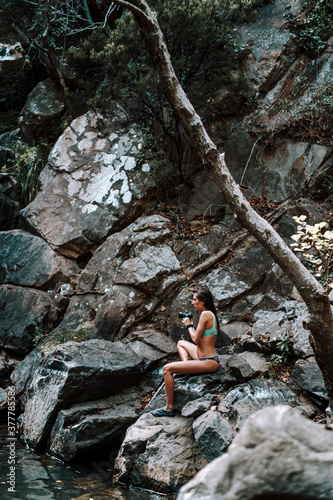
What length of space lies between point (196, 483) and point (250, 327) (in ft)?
15.8

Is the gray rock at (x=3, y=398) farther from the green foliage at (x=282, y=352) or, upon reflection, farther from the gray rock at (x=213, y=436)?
the green foliage at (x=282, y=352)

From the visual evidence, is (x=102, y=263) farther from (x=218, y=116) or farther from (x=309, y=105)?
(x=309, y=105)

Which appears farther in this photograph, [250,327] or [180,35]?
[180,35]

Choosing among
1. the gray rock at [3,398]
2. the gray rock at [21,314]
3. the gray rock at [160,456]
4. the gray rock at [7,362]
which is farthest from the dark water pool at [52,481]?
the gray rock at [21,314]

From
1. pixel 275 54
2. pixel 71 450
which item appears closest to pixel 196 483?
pixel 71 450

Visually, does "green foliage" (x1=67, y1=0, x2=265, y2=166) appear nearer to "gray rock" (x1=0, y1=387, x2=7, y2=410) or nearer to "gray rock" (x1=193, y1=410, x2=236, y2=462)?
"gray rock" (x1=0, y1=387, x2=7, y2=410)

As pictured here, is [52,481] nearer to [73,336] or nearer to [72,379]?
[72,379]

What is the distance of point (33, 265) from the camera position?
8.37 metres

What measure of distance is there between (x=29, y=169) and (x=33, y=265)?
2.84 m

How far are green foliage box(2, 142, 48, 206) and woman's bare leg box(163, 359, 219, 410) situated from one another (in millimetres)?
6683

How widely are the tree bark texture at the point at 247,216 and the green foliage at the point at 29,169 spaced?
18.7 feet

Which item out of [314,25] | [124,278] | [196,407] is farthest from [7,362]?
[314,25]

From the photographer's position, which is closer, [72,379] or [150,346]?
[72,379]

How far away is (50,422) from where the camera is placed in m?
5.27
